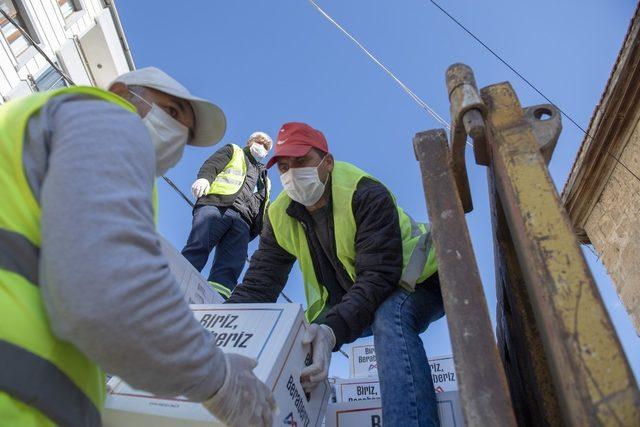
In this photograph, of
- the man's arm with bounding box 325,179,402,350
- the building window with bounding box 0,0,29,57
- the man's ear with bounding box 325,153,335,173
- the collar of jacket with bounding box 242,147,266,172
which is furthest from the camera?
the building window with bounding box 0,0,29,57

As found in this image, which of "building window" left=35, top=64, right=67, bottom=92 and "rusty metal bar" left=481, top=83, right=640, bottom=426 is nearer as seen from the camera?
"rusty metal bar" left=481, top=83, right=640, bottom=426

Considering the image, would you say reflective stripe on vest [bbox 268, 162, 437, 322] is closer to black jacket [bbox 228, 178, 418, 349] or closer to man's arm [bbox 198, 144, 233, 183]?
black jacket [bbox 228, 178, 418, 349]

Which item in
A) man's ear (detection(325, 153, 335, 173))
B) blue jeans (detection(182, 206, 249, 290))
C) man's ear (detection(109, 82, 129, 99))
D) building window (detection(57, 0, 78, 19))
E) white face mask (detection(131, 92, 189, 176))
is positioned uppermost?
building window (detection(57, 0, 78, 19))

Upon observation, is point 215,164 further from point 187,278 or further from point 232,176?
point 187,278

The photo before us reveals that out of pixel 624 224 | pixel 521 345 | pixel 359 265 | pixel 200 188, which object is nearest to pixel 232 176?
pixel 200 188

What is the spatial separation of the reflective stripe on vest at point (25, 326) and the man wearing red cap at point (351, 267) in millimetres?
871

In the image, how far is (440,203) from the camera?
3.81 ft

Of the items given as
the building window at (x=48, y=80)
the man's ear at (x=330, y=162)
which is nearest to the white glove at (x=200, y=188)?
the man's ear at (x=330, y=162)

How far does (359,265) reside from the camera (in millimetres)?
2088

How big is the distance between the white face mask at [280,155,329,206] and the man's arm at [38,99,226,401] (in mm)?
1566

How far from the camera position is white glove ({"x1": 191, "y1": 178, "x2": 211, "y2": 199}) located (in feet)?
13.3

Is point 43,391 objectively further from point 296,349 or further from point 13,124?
point 296,349

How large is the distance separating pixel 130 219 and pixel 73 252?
0.35 feet

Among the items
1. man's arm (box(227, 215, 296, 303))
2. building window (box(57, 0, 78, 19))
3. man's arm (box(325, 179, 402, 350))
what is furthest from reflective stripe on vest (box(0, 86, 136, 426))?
building window (box(57, 0, 78, 19))
